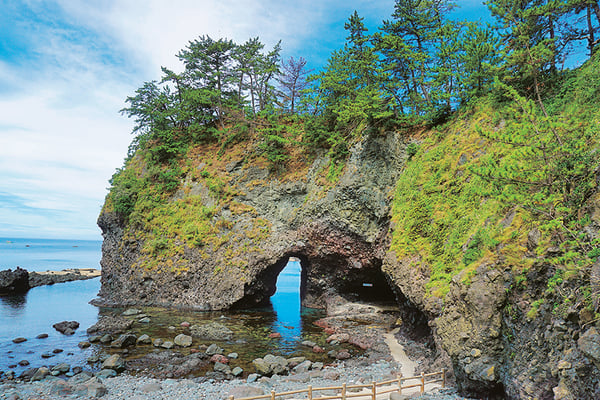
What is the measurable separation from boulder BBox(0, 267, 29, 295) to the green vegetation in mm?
17699

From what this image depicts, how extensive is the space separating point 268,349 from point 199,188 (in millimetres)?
18049

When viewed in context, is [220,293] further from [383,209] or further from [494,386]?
[494,386]

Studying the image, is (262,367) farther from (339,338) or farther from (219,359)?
(339,338)

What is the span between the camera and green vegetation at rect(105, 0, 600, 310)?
8469 millimetres

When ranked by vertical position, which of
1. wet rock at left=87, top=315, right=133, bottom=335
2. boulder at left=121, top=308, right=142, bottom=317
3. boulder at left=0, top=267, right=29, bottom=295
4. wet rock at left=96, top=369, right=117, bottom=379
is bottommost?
wet rock at left=96, top=369, right=117, bottom=379

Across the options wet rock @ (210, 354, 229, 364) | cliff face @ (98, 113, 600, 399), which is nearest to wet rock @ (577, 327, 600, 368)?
cliff face @ (98, 113, 600, 399)

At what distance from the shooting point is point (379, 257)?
2267 centimetres

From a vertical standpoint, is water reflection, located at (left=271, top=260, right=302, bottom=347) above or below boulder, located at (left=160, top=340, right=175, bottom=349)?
below

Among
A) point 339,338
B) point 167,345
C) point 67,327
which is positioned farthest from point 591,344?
point 67,327

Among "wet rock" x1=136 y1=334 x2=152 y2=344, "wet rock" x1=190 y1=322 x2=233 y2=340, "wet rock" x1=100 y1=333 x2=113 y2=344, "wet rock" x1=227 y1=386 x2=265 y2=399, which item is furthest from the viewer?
"wet rock" x1=190 y1=322 x2=233 y2=340

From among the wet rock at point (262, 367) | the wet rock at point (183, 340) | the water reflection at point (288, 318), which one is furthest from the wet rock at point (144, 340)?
the water reflection at point (288, 318)

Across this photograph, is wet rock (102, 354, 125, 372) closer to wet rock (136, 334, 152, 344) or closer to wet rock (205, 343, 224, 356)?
wet rock (136, 334, 152, 344)

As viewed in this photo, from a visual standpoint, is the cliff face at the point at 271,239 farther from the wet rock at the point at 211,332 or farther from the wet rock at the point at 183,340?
the wet rock at the point at 183,340

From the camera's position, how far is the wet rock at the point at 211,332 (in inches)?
787
